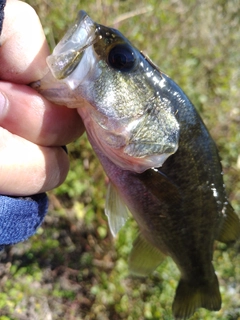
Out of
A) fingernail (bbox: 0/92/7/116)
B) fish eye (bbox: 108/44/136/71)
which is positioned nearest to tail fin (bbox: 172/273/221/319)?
fish eye (bbox: 108/44/136/71)

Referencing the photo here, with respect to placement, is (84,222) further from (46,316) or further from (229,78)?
(229,78)

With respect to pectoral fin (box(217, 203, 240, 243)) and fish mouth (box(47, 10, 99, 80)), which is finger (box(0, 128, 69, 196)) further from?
pectoral fin (box(217, 203, 240, 243))

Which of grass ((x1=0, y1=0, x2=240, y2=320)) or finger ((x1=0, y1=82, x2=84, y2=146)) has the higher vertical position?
finger ((x1=0, y1=82, x2=84, y2=146))

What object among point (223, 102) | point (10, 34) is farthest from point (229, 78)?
point (10, 34)

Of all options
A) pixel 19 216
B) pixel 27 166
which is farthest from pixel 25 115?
pixel 19 216

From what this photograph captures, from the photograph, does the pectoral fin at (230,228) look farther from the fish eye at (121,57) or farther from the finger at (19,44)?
the finger at (19,44)

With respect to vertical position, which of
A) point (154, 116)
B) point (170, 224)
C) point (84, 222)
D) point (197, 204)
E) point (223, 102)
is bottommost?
point (84, 222)

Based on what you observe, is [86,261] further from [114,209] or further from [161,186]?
[161,186]
